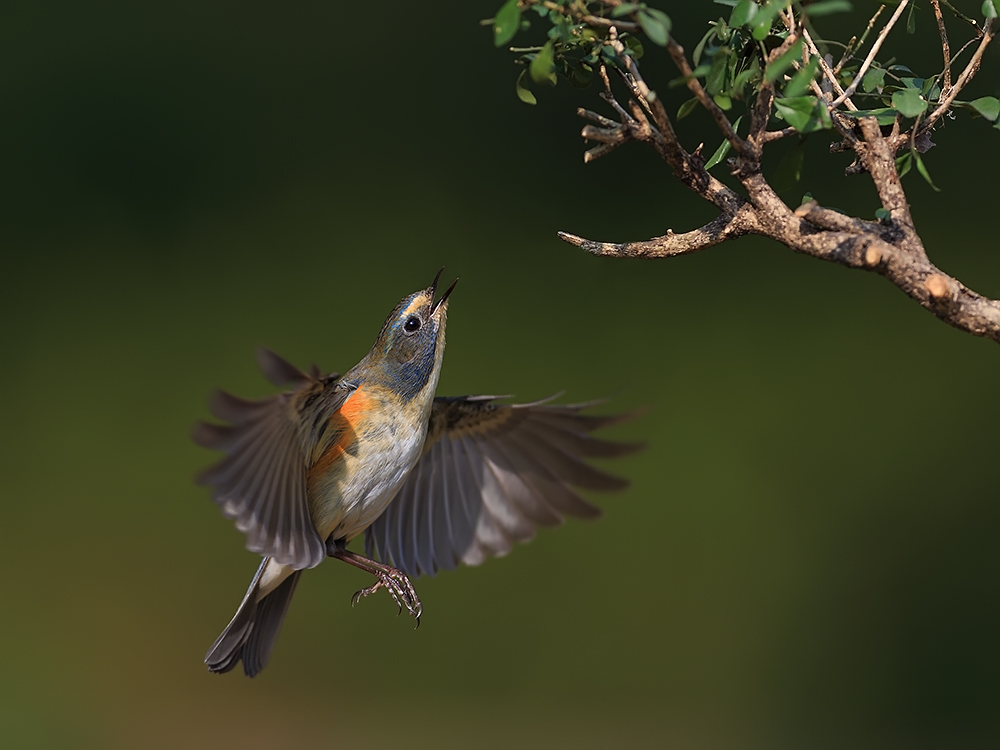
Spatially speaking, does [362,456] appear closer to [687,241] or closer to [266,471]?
[266,471]

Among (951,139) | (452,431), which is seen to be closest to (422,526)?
(452,431)

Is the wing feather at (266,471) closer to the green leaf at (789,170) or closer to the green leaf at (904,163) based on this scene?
the green leaf at (789,170)

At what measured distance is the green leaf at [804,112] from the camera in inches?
38.0

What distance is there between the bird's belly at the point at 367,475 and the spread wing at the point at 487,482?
29cm

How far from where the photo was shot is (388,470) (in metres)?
1.73

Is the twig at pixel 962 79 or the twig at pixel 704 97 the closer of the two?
the twig at pixel 704 97

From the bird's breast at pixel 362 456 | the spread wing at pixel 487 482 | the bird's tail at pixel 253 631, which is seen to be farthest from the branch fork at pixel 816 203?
the bird's tail at pixel 253 631

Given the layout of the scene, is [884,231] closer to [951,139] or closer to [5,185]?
[951,139]

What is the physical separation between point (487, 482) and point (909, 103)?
1311 millimetres

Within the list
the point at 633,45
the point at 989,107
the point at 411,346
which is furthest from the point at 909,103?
the point at 411,346

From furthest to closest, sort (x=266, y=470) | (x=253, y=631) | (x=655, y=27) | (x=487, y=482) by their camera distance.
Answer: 1. (x=487, y=482)
2. (x=253, y=631)
3. (x=266, y=470)
4. (x=655, y=27)

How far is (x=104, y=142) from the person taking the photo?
346 cm

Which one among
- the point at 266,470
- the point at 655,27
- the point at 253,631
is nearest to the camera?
the point at 655,27

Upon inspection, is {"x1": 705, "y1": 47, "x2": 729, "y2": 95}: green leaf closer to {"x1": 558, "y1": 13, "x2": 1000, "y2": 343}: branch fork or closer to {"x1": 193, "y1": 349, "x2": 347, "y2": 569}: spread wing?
{"x1": 558, "y1": 13, "x2": 1000, "y2": 343}: branch fork
